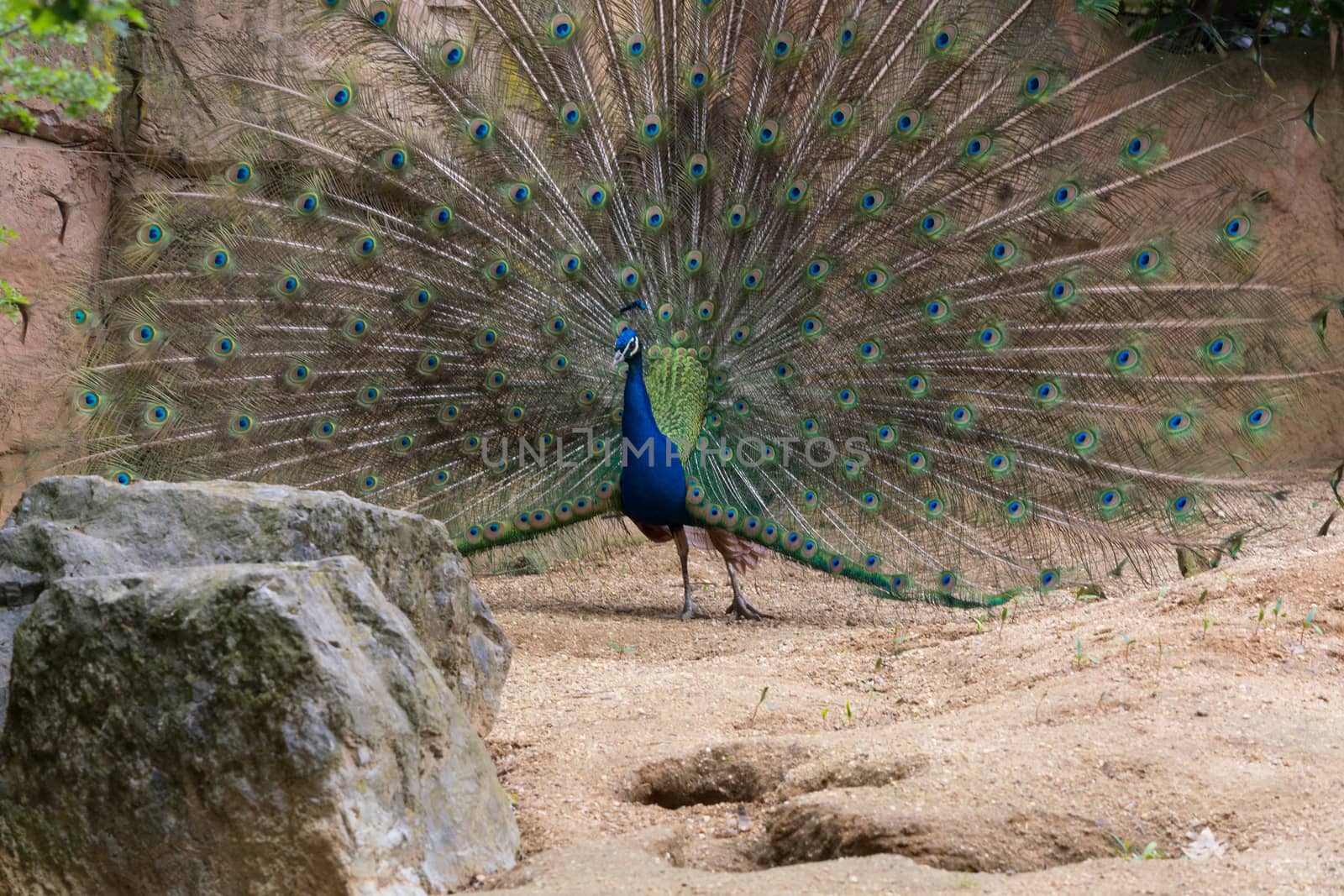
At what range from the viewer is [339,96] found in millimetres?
6059

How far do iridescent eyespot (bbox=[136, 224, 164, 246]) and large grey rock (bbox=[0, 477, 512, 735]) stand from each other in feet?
9.84

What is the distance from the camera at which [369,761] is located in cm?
248

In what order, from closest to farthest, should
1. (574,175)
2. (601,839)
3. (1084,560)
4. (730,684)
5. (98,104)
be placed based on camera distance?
(601,839), (98,104), (730,684), (1084,560), (574,175)

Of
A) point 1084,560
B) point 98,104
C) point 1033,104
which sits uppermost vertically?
point 1033,104

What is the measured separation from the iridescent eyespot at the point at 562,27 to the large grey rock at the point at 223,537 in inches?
136

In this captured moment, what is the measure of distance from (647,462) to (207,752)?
3.81 m

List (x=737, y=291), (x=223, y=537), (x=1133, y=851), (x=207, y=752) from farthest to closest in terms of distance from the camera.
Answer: (x=737, y=291) → (x=223, y=537) → (x=1133, y=851) → (x=207, y=752)

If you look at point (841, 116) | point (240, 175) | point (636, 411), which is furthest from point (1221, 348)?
point (240, 175)

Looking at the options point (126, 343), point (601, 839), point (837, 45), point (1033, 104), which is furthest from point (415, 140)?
point (601, 839)

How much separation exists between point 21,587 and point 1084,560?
4.53 m

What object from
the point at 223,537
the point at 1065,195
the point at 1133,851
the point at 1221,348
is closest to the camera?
the point at 1133,851

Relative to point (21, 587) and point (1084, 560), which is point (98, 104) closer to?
point (21, 587)

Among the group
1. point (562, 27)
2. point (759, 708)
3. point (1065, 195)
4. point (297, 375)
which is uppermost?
point (562, 27)

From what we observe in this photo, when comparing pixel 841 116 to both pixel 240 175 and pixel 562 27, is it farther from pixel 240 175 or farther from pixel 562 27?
pixel 240 175
